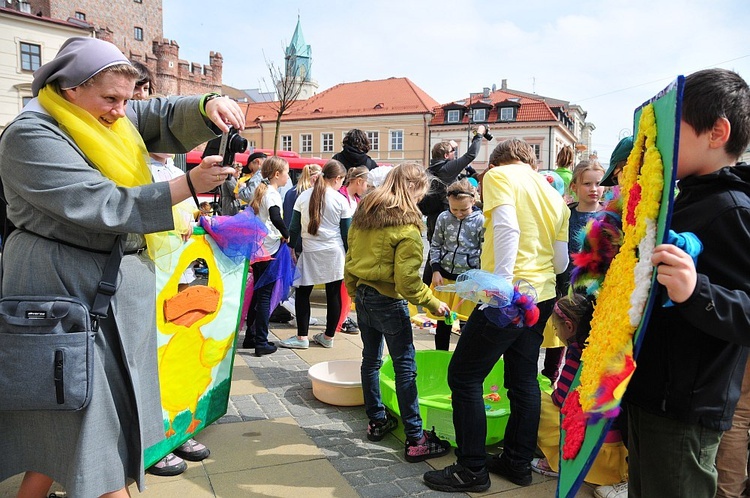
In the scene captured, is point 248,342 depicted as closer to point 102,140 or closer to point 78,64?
point 102,140

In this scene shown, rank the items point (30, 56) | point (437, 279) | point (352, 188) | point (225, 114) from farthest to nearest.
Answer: point (30, 56) → point (352, 188) → point (437, 279) → point (225, 114)

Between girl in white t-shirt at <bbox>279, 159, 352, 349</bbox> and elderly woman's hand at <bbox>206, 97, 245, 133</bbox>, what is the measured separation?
321cm

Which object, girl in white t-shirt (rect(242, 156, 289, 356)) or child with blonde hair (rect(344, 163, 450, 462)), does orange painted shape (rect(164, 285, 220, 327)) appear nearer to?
child with blonde hair (rect(344, 163, 450, 462))

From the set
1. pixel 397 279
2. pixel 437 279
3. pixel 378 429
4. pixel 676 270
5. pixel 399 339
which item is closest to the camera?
pixel 676 270

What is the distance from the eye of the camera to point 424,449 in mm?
3254

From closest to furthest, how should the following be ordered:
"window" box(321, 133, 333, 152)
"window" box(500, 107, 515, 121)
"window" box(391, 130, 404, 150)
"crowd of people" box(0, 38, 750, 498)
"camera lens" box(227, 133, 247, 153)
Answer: "crowd of people" box(0, 38, 750, 498) → "camera lens" box(227, 133, 247, 153) → "window" box(500, 107, 515, 121) → "window" box(391, 130, 404, 150) → "window" box(321, 133, 333, 152)

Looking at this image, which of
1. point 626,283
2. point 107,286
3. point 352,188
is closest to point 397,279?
point 107,286

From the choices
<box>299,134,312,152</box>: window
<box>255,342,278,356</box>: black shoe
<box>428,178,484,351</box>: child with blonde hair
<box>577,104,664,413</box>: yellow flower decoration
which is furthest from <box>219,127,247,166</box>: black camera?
<box>299,134,312,152</box>: window

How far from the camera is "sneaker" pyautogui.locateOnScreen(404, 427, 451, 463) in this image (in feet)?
10.6

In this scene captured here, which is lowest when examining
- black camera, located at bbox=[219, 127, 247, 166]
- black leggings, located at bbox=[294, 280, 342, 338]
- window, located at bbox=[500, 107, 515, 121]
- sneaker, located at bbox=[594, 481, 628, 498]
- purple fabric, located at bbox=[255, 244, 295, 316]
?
sneaker, located at bbox=[594, 481, 628, 498]

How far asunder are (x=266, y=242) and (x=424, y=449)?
2.78 metres

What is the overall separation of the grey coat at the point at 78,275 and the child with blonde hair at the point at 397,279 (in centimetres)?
150

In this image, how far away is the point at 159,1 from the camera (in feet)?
155

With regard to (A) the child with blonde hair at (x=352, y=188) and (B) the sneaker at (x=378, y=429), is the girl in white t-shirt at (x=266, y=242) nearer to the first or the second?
(A) the child with blonde hair at (x=352, y=188)
